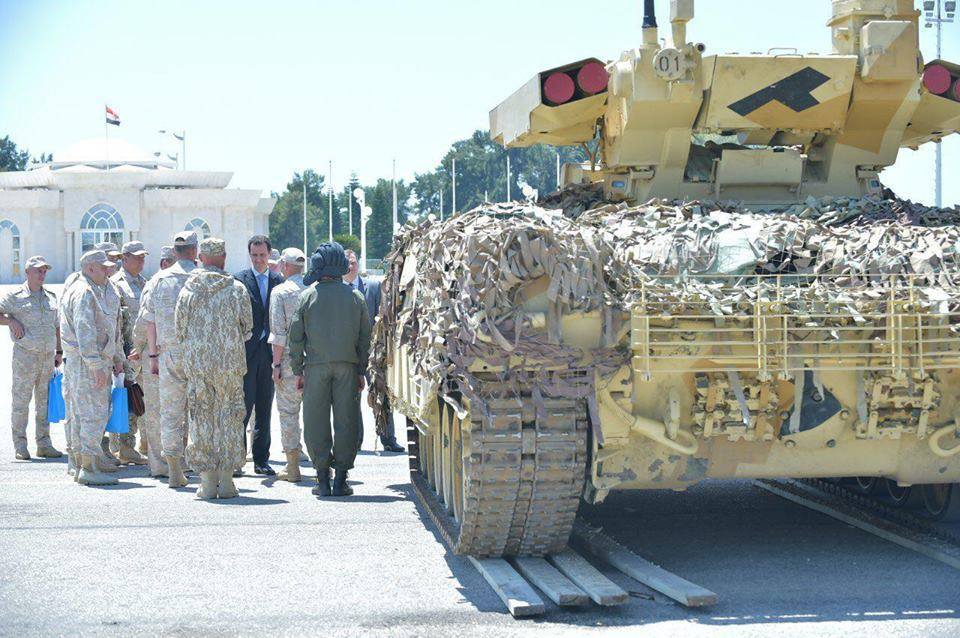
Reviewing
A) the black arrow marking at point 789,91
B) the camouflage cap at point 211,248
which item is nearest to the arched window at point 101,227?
the camouflage cap at point 211,248

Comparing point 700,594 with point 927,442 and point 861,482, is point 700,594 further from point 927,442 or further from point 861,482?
point 861,482

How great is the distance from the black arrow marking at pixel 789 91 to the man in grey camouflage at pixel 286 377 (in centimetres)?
392

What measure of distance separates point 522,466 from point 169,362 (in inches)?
184

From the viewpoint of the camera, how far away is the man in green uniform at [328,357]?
34.9 ft

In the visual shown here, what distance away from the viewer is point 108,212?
68.9 meters

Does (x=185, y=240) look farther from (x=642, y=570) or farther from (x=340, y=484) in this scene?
(x=642, y=570)

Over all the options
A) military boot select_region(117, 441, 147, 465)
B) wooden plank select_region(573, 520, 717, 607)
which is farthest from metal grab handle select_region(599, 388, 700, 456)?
military boot select_region(117, 441, 147, 465)

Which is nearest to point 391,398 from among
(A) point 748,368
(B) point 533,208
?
(B) point 533,208

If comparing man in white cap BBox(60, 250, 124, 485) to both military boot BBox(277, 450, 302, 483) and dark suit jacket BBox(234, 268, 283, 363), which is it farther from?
military boot BBox(277, 450, 302, 483)

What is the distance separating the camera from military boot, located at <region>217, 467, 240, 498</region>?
10.6m

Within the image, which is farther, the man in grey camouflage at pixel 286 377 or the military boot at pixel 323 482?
the man in grey camouflage at pixel 286 377

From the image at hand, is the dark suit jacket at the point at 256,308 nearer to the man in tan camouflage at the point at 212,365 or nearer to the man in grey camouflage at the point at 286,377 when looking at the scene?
the man in grey camouflage at the point at 286,377

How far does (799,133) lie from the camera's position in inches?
396

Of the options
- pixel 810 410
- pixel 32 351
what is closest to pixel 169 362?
pixel 32 351
